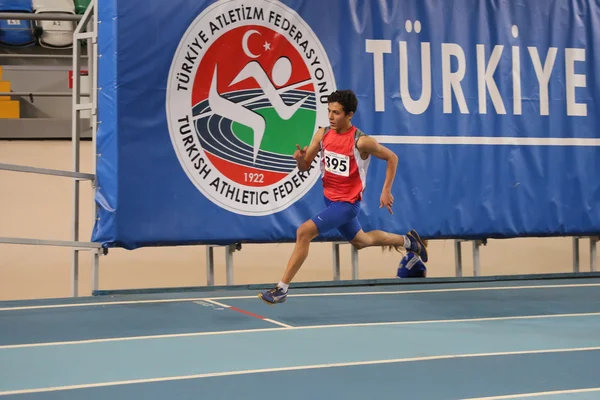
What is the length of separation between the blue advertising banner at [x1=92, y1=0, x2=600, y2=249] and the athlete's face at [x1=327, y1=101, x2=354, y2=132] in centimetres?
168

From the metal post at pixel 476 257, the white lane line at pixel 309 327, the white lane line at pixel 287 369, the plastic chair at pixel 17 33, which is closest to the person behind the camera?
the white lane line at pixel 287 369

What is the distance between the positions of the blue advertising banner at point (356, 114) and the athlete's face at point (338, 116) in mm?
1677

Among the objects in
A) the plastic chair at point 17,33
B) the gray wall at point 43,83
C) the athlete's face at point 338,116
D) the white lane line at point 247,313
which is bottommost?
the white lane line at point 247,313

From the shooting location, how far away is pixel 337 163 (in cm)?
745

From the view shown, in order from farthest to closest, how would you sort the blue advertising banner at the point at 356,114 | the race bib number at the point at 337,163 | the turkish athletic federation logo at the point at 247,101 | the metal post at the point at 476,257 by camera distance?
the metal post at the point at 476,257 → the turkish athletic federation logo at the point at 247,101 → the blue advertising banner at the point at 356,114 → the race bib number at the point at 337,163

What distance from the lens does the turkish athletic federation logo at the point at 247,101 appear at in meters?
8.69

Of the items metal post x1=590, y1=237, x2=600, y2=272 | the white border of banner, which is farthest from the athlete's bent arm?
metal post x1=590, y1=237, x2=600, y2=272

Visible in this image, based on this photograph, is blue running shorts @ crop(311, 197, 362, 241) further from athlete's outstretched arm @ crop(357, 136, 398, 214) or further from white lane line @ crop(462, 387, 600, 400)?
white lane line @ crop(462, 387, 600, 400)

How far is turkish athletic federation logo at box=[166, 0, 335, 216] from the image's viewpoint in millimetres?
8688

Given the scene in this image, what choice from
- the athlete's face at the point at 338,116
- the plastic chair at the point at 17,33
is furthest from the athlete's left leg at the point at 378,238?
the plastic chair at the point at 17,33

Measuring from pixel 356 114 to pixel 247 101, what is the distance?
1.20m

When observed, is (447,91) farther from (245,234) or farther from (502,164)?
(245,234)

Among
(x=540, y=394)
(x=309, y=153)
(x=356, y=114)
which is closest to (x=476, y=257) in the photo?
(x=356, y=114)

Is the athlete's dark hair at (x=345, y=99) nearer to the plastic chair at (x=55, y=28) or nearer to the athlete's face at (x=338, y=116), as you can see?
the athlete's face at (x=338, y=116)
